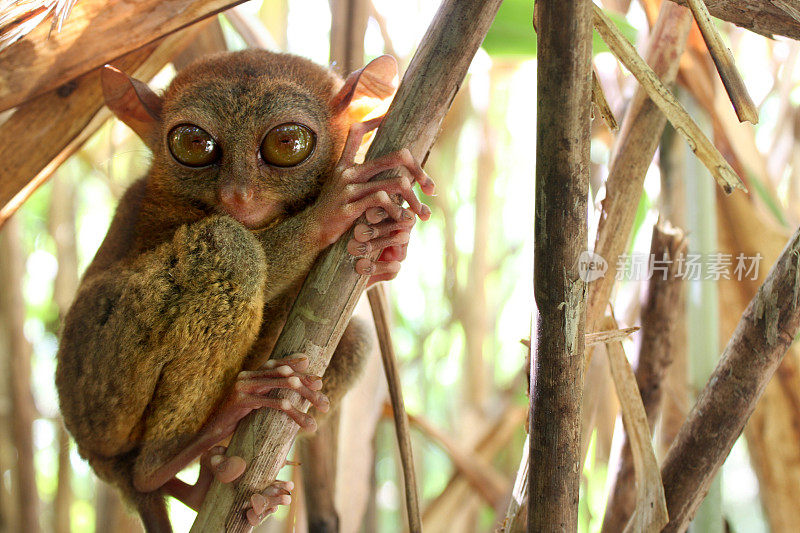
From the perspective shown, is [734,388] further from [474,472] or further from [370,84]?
[474,472]

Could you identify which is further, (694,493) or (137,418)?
(137,418)

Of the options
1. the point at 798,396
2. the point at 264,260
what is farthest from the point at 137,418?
the point at 798,396

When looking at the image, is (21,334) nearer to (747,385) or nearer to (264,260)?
(264,260)

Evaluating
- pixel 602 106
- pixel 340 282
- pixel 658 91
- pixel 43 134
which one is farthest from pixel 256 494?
pixel 43 134

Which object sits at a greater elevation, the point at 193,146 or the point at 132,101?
the point at 132,101

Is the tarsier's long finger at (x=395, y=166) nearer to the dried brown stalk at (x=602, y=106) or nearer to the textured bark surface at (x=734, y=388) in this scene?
the dried brown stalk at (x=602, y=106)

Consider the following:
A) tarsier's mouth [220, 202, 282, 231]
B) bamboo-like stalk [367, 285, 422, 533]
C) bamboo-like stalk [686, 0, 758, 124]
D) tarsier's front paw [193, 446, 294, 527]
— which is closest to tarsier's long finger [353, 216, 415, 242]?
bamboo-like stalk [367, 285, 422, 533]

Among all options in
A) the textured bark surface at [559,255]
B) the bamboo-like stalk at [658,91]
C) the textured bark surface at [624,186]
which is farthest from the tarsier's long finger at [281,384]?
the bamboo-like stalk at [658,91]
